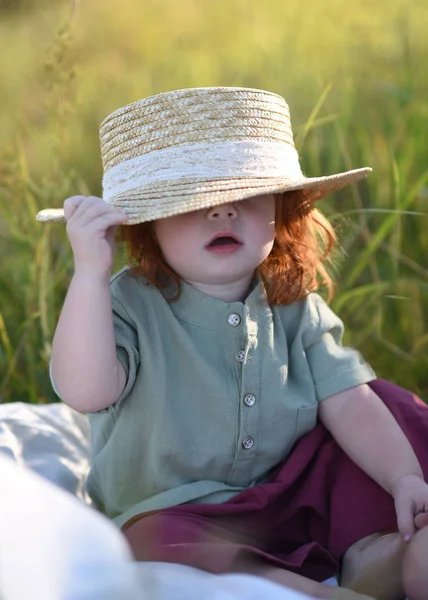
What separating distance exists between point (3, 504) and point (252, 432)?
74 cm

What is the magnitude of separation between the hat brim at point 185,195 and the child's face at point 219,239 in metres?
0.05

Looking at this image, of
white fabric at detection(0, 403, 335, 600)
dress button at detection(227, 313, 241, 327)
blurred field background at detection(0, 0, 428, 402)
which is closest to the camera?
white fabric at detection(0, 403, 335, 600)

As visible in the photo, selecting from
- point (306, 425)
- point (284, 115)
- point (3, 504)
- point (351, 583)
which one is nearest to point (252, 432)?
point (306, 425)

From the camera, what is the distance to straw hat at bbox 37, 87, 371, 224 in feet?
4.39

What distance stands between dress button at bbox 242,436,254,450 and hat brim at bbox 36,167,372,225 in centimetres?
41

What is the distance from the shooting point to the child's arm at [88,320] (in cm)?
127

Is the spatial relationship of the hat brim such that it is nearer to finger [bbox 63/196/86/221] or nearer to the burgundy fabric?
finger [bbox 63/196/86/221]

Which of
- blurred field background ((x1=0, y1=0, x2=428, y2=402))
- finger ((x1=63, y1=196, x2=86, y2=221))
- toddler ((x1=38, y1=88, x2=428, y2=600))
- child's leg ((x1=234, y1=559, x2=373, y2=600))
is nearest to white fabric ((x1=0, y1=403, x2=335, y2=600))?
child's leg ((x1=234, y1=559, x2=373, y2=600))

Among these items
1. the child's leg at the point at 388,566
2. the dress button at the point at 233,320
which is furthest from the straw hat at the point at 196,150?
the child's leg at the point at 388,566

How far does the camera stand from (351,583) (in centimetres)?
133

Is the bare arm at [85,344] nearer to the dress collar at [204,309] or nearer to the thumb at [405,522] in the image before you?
the dress collar at [204,309]

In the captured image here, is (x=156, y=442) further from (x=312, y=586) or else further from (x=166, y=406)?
(x=312, y=586)

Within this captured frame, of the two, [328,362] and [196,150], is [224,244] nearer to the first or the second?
[196,150]

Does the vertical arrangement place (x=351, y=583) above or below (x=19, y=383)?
below
